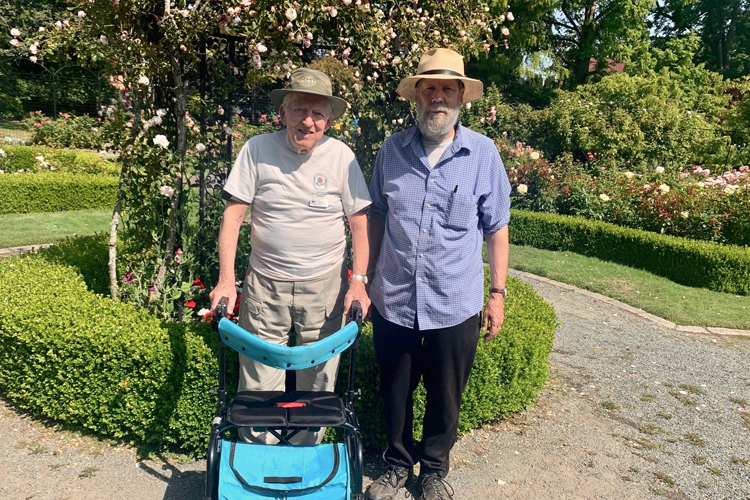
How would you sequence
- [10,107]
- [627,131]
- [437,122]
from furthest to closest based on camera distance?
[10,107]
[627,131]
[437,122]

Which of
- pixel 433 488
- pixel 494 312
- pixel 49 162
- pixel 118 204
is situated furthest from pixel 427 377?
pixel 49 162

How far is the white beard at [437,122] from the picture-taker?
8.68 ft

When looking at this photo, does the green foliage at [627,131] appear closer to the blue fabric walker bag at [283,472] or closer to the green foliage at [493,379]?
the green foliage at [493,379]

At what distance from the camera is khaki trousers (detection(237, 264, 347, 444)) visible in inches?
109

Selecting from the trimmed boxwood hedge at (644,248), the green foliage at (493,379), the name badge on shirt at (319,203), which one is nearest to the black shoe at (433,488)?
the green foliage at (493,379)

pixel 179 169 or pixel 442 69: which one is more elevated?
pixel 442 69

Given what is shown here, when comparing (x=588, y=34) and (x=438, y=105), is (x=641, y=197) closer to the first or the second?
(x=438, y=105)

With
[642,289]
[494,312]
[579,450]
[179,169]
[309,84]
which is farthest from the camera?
[642,289]

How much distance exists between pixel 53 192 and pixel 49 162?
7.57ft

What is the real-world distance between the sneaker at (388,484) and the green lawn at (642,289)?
179 inches

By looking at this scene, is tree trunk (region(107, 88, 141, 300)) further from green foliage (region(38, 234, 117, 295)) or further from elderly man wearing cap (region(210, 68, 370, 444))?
elderly man wearing cap (region(210, 68, 370, 444))

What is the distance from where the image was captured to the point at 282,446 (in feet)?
8.20

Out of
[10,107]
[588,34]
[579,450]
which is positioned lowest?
[579,450]

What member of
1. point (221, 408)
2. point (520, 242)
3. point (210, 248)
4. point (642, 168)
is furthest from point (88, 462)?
point (642, 168)
